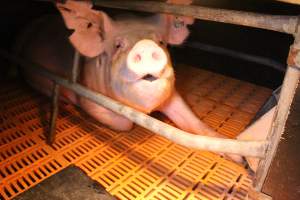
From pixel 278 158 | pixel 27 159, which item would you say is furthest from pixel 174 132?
pixel 27 159

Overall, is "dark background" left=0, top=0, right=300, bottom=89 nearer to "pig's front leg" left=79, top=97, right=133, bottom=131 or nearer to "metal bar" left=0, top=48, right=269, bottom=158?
"pig's front leg" left=79, top=97, right=133, bottom=131

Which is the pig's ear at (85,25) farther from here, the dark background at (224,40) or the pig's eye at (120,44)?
the dark background at (224,40)

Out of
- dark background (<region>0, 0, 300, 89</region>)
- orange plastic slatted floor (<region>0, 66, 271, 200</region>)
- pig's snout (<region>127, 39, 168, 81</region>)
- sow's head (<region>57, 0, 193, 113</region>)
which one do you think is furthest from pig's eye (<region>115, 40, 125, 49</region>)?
dark background (<region>0, 0, 300, 89</region>)

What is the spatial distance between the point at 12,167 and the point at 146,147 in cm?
85

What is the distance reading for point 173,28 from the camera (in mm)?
2342

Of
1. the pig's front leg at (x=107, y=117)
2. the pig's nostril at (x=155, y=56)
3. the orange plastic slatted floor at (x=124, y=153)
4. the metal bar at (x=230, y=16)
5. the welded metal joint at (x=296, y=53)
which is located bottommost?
the orange plastic slatted floor at (x=124, y=153)

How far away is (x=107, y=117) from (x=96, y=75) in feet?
1.07

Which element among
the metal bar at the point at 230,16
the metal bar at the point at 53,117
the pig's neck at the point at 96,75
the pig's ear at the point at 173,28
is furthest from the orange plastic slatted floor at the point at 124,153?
the metal bar at the point at 230,16

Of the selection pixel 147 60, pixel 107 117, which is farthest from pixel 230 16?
pixel 107 117

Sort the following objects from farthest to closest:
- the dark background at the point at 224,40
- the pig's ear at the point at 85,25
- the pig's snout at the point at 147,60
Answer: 1. the dark background at the point at 224,40
2. the pig's ear at the point at 85,25
3. the pig's snout at the point at 147,60

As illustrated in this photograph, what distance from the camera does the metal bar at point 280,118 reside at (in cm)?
109

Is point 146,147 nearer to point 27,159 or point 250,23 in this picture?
point 27,159

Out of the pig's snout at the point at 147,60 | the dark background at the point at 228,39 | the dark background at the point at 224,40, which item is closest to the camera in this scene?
the pig's snout at the point at 147,60

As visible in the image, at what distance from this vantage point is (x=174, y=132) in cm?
134
